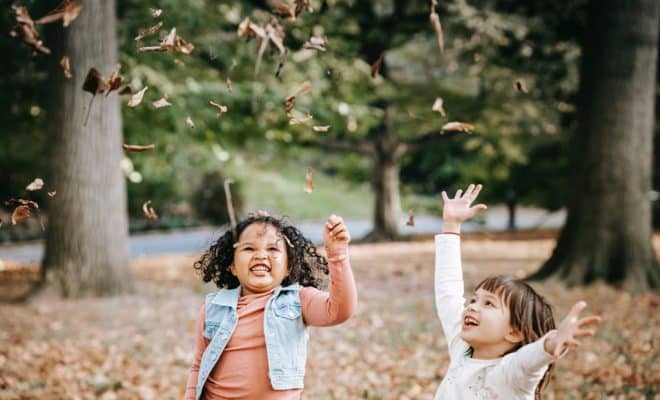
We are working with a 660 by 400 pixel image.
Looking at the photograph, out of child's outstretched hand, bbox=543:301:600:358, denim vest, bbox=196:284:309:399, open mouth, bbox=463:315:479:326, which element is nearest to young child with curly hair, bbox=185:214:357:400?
denim vest, bbox=196:284:309:399

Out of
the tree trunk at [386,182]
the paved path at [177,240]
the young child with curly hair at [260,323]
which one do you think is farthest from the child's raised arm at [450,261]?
the tree trunk at [386,182]

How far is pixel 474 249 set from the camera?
14055 millimetres

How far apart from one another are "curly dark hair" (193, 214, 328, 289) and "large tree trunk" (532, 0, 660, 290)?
247 inches

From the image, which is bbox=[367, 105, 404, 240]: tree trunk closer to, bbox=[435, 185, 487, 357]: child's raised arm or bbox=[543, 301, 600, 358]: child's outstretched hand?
bbox=[435, 185, 487, 357]: child's raised arm

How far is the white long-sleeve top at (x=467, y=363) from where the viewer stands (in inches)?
86.1

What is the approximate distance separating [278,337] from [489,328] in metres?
0.81

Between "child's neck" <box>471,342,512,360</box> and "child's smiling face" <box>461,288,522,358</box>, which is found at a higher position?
"child's smiling face" <box>461,288,522,358</box>

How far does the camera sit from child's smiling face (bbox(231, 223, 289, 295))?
8.75 feet

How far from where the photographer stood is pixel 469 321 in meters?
2.51

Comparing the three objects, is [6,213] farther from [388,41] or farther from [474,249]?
[474,249]

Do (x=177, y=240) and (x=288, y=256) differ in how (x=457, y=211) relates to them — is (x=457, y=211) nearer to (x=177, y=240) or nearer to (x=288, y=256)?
(x=288, y=256)

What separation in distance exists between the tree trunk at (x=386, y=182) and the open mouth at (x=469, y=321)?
14546mm

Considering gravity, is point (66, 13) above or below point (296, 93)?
above

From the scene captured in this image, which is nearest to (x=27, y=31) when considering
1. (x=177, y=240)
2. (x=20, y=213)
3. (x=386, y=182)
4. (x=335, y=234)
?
(x=20, y=213)
